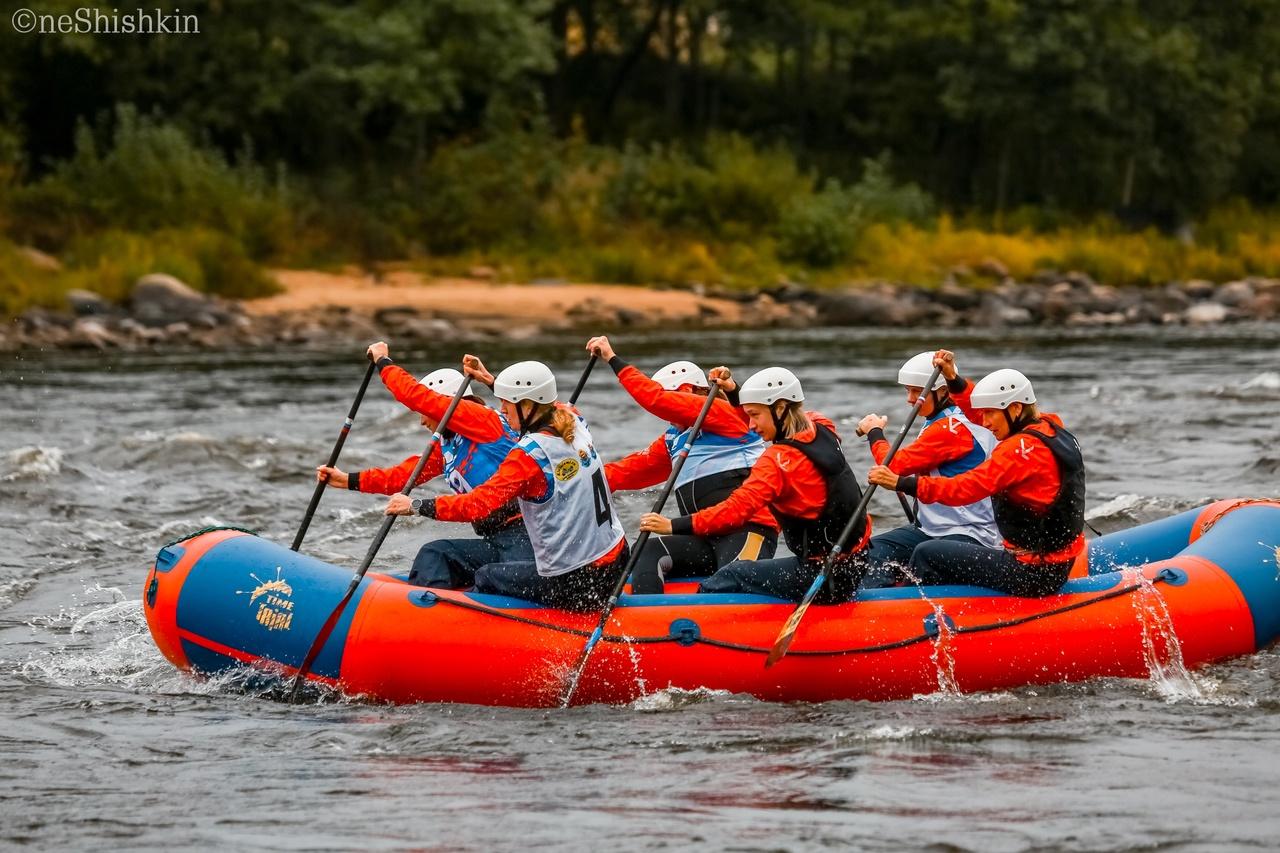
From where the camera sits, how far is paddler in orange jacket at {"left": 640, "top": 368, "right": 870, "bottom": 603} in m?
8.80

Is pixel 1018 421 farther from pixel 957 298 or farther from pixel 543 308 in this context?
pixel 957 298

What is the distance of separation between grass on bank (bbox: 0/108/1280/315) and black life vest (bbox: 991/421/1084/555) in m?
24.3

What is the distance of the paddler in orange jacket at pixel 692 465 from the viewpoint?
9.98 m

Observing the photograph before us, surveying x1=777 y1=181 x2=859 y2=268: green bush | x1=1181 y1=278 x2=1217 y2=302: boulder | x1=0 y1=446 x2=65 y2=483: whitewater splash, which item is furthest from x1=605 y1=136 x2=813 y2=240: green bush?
x1=0 y1=446 x2=65 y2=483: whitewater splash

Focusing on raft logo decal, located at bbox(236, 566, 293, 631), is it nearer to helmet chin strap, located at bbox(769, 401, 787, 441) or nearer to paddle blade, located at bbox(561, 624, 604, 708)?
paddle blade, located at bbox(561, 624, 604, 708)

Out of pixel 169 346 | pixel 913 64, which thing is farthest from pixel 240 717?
pixel 913 64

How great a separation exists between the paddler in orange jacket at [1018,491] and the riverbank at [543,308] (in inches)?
819

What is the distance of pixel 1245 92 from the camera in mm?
42969

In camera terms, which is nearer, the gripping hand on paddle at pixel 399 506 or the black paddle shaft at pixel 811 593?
the black paddle shaft at pixel 811 593

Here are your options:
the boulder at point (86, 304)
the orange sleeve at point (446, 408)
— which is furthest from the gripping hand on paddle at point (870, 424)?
the boulder at point (86, 304)

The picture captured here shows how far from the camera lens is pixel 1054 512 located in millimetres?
9047

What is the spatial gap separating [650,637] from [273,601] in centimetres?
192

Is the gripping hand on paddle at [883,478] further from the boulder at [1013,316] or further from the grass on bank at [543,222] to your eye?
the boulder at [1013,316]

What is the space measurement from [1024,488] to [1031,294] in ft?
88.7
